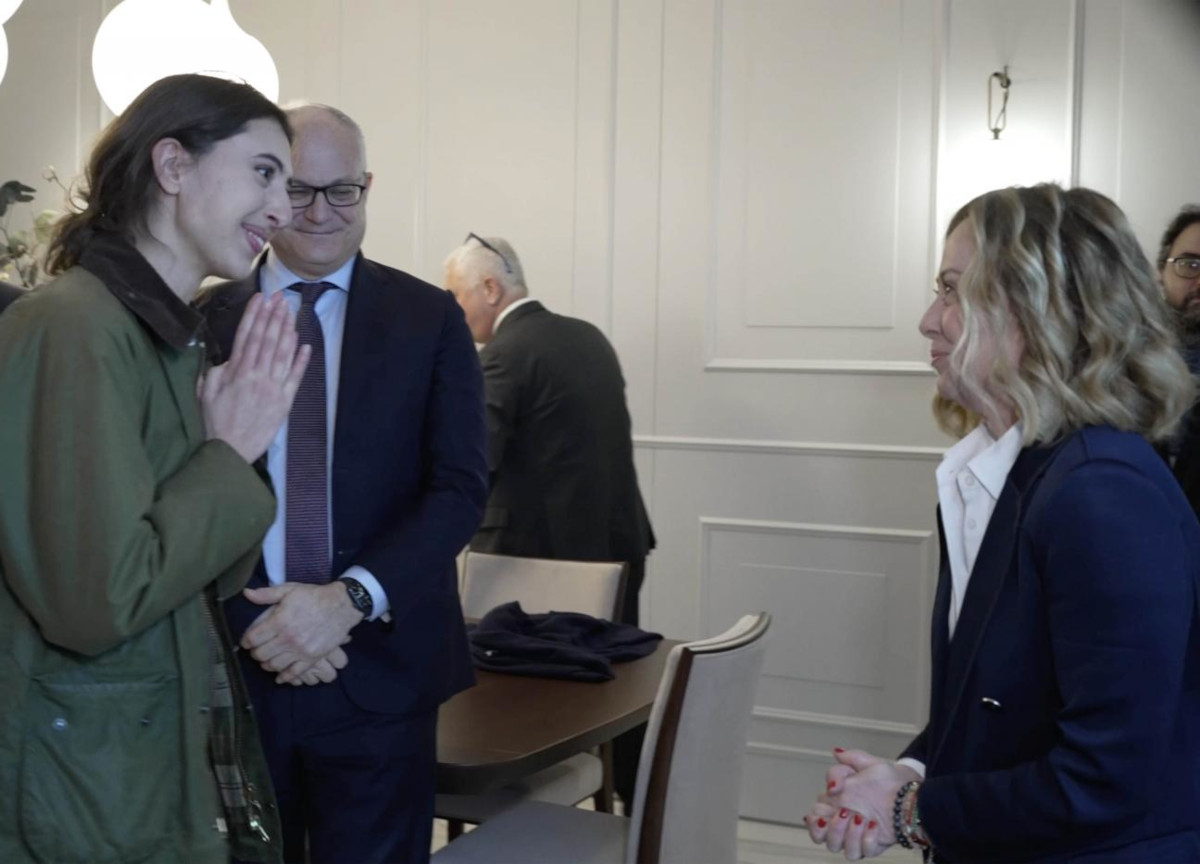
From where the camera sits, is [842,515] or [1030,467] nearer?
[1030,467]

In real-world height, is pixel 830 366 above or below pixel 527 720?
above

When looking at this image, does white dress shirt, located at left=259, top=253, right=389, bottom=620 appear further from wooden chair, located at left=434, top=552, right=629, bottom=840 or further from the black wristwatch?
wooden chair, located at left=434, top=552, right=629, bottom=840

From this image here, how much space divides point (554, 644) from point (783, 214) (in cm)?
204

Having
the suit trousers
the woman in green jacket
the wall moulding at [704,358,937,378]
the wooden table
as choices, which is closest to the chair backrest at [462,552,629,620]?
the wooden table

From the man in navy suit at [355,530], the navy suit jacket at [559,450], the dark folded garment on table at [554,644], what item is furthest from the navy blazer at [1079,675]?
the navy suit jacket at [559,450]

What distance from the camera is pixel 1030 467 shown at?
54.9 inches

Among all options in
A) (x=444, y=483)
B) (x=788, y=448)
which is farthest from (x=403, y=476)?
(x=788, y=448)

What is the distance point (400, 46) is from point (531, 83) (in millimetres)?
556

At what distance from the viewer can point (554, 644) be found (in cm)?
290

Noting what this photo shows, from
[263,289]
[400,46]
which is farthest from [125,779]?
[400,46]

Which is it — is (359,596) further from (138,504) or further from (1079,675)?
(1079,675)

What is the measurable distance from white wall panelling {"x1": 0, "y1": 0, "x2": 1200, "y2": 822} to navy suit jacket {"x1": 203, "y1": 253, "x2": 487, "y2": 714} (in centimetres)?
241

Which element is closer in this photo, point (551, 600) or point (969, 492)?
point (969, 492)

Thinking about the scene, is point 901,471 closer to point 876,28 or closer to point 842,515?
point 842,515
